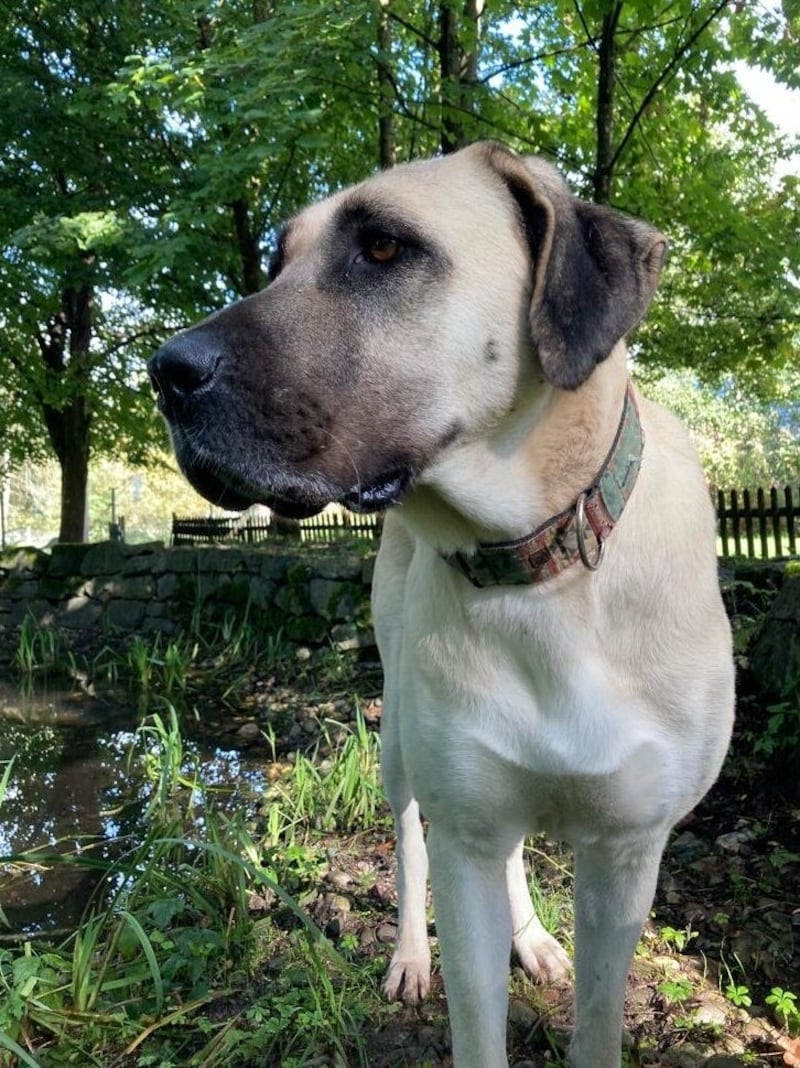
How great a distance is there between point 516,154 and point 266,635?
634 centimetres

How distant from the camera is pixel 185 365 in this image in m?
1.57

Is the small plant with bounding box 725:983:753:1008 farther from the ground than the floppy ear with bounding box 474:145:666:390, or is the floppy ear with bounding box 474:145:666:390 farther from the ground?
the floppy ear with bounding box 474:145:666:390

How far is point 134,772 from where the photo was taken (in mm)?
4980

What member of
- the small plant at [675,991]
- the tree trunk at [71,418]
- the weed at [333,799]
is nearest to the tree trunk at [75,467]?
the tree trunk at [71,418]

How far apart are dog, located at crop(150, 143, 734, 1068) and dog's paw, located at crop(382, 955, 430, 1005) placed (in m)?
0.64

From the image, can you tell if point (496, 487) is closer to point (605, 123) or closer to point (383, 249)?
point (383, 249)

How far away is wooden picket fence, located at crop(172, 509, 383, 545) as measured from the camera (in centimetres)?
1164

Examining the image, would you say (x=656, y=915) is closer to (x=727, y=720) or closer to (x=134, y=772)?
(x=727, y=720)

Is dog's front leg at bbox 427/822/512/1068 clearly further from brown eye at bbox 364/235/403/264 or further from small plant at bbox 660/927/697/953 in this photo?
brown eye at bbox 364/235/403/264

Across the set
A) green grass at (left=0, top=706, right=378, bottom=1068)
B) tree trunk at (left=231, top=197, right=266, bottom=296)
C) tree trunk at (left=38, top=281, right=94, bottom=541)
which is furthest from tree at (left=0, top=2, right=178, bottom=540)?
green grass at (left=0, top=706, right=378, bottom=1068)

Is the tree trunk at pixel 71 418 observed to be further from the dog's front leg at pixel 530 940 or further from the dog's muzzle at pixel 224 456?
the dog's muzzle at pixel 224 456

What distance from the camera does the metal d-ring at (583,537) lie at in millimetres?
1777

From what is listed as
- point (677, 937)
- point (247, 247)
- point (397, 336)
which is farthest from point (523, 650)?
point (247, 247)

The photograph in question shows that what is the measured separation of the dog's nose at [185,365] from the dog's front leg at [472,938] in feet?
3.46
